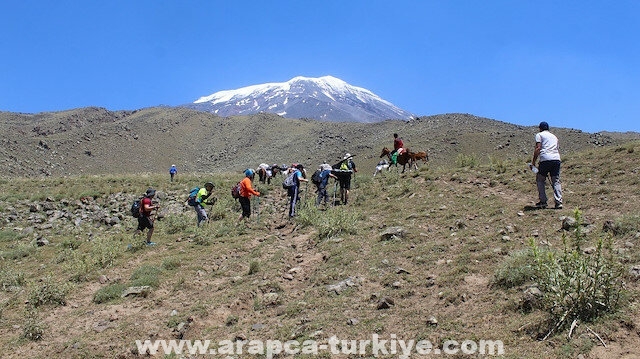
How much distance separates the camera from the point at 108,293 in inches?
334

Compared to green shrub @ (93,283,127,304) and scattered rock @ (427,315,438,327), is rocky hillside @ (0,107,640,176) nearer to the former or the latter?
green shrub @ (93,283,127,304)

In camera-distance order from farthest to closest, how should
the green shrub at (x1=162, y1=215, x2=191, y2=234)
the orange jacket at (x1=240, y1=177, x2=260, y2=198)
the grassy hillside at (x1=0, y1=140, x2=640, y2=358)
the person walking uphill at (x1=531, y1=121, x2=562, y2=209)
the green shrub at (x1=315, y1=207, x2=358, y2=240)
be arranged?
the green shrub at (x1=162, y1=215, x2=191, y2=234)
the orange jacket at (x1=240, y1=177, x2=260, y2=198)
the green shrub at (x1=315, y1=207, x2=358, y2=240)
the person walking uphill at (x1=531, y1=121, x2=562, y2=209)
the grassy hillside at (x1=0, y1=140, x2=640, y2=358)

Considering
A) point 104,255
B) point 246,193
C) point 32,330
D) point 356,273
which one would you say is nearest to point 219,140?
point 246,193

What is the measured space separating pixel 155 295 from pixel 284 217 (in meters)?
6.81

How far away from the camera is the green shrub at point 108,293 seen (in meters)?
8.35

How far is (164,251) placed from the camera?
11.7 m

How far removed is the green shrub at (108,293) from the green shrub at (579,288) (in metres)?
7.16

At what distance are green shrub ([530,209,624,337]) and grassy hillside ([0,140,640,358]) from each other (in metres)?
0.07

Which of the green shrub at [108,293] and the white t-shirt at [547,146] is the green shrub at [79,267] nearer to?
the green shrub at [108,293]

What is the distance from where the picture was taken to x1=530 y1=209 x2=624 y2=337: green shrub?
469cm

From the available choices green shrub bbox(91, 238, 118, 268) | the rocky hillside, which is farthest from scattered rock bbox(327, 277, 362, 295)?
the rocky hillside

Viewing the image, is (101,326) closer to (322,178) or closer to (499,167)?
(322,178)

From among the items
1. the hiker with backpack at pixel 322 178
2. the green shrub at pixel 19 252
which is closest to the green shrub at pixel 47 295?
the green shrub at pixel 19 252

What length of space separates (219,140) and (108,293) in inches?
3269
